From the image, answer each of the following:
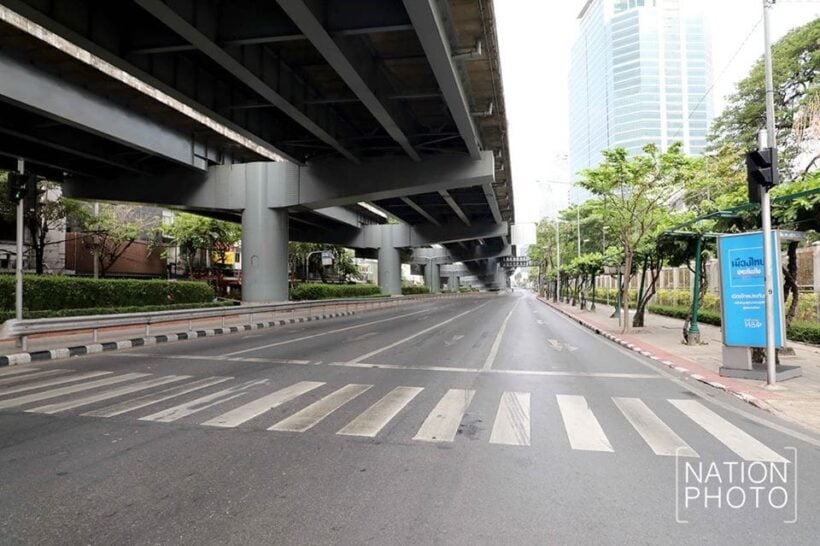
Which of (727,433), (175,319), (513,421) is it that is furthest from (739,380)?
(175,319)

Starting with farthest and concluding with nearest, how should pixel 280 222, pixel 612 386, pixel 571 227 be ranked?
pixel 571 227 < pixel 280 222 < pixel 612 386

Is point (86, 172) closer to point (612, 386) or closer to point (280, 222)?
point (280, 222)

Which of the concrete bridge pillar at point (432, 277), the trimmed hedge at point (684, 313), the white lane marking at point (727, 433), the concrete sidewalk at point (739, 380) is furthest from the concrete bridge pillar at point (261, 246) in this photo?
the concrete bridge pillar at point (432, 277)

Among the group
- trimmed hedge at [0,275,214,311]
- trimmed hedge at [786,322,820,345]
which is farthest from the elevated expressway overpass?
trimmed hedge at [786,322,820,345]

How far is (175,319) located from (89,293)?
4050 millimetres

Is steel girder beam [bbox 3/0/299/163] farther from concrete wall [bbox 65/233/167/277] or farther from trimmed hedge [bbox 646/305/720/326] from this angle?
concrete wall [bbox 65/233/167/277]

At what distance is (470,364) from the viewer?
37.3 feet

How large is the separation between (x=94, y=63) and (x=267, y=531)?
16.6 metres

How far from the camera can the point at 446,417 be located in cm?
661

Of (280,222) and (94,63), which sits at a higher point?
(94,63)

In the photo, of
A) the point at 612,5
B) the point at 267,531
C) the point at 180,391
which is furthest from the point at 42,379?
the point at 612,5

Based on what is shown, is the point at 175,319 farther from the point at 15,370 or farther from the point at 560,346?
the point at 560,346

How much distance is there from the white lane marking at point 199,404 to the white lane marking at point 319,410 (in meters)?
1.33

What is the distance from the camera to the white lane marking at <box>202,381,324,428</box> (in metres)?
6.26
